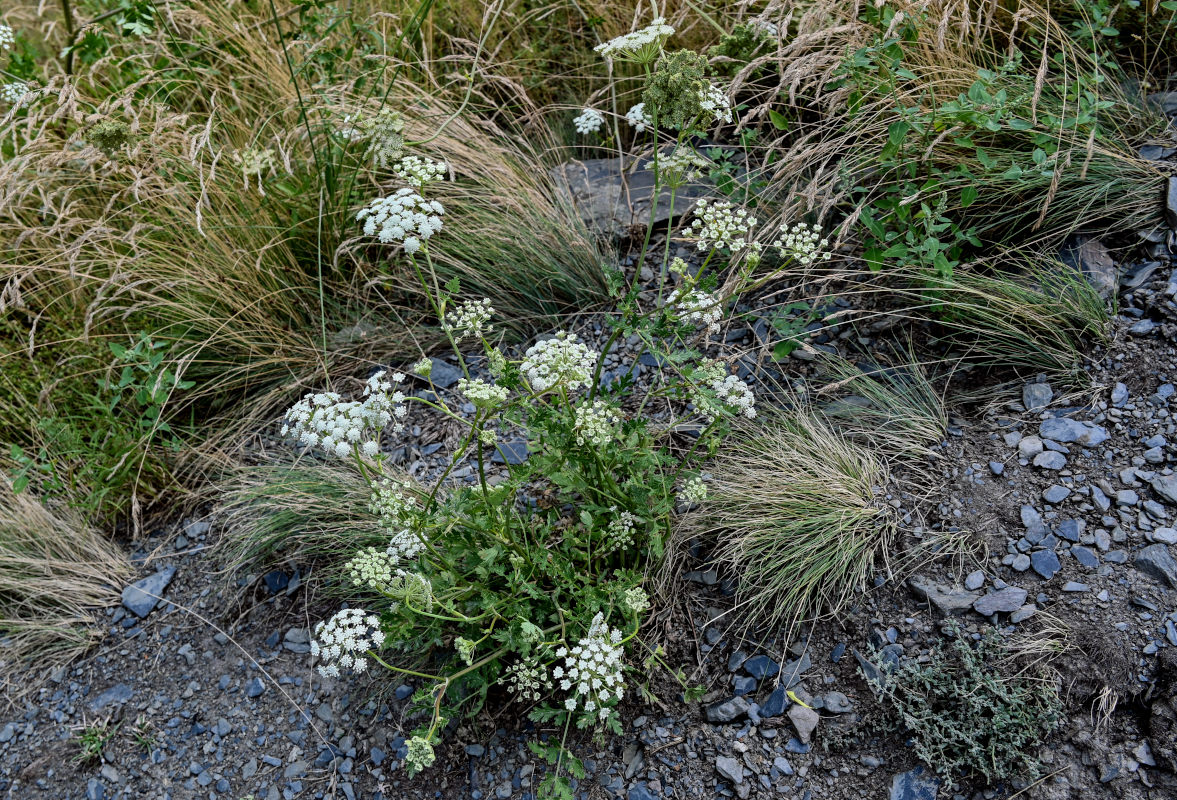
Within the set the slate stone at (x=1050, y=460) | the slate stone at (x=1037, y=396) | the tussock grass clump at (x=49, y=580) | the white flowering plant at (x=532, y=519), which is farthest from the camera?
the tussock grass clump at (x=49, y=580)

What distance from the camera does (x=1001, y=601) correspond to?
2326 mm

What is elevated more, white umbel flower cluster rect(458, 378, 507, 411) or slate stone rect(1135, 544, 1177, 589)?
white umbel flower cluster rect(458, 378, 507, 411)

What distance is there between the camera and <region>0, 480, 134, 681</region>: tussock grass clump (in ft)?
9.80

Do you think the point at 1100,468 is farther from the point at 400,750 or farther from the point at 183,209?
the point at 183,209

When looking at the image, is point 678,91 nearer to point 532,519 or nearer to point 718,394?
point 718,394

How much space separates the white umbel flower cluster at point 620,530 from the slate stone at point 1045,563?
1162 mm

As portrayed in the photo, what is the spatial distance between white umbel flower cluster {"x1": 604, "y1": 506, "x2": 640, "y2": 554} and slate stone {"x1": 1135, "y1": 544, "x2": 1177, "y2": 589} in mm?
1417

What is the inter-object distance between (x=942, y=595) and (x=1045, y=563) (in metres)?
0.30

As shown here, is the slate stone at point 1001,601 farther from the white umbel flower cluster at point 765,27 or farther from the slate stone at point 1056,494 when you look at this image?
the white umbel flower cluster at point 765,27

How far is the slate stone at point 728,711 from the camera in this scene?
2.38 m

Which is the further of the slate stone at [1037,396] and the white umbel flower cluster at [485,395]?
the slate stone at [1037,396]

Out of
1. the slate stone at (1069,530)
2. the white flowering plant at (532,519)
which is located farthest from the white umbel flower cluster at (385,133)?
the slate stone at (1069,530)

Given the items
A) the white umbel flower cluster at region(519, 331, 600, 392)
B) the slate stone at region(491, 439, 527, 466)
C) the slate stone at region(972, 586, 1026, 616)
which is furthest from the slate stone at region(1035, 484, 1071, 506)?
the slate stone at region(491, 439, 527, 466)

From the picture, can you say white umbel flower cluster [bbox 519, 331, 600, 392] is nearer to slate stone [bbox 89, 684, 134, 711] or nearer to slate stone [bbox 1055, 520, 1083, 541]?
slate stone [bbox 1055, 520, 1083, 541]
